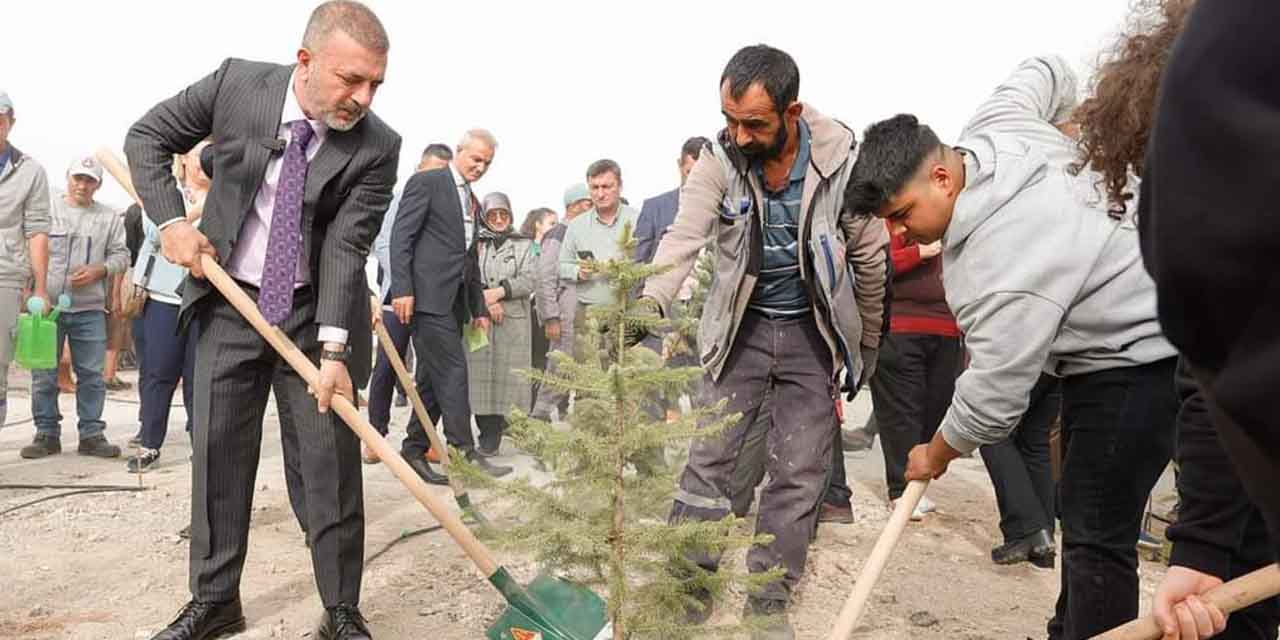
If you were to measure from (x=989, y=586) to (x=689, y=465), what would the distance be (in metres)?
1.69

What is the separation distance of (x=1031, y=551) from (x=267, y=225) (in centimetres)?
375

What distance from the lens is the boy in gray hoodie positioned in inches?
106

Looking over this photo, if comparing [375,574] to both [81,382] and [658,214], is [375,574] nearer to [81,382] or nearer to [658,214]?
[658,214]

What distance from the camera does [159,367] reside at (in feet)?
21.3

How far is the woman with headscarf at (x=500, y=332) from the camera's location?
7.81 metres

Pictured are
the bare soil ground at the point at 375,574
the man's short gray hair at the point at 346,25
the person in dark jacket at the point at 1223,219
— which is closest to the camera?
the person in dark jacket at the point at 1223,219

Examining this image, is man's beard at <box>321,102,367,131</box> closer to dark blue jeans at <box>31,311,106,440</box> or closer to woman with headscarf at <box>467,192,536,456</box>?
woman with headscarf at <box>467,192,536,456</box>

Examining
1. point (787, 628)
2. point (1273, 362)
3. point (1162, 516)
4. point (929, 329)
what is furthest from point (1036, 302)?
point (1162, 516)

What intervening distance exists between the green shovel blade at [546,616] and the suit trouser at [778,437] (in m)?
0.53

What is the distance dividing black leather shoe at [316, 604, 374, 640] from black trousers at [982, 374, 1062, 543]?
2.99 meters

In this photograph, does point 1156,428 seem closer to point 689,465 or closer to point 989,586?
point 689,465

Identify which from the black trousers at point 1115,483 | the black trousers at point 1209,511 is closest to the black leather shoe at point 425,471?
the black trousers at point 1115,483

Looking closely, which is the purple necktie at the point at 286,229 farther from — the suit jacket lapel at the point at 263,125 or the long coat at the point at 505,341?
the long coat at the point at 505,341

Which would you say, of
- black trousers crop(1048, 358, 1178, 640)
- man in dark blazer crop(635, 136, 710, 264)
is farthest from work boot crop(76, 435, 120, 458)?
black trousers crop(1048, 358, 1178, 640)
